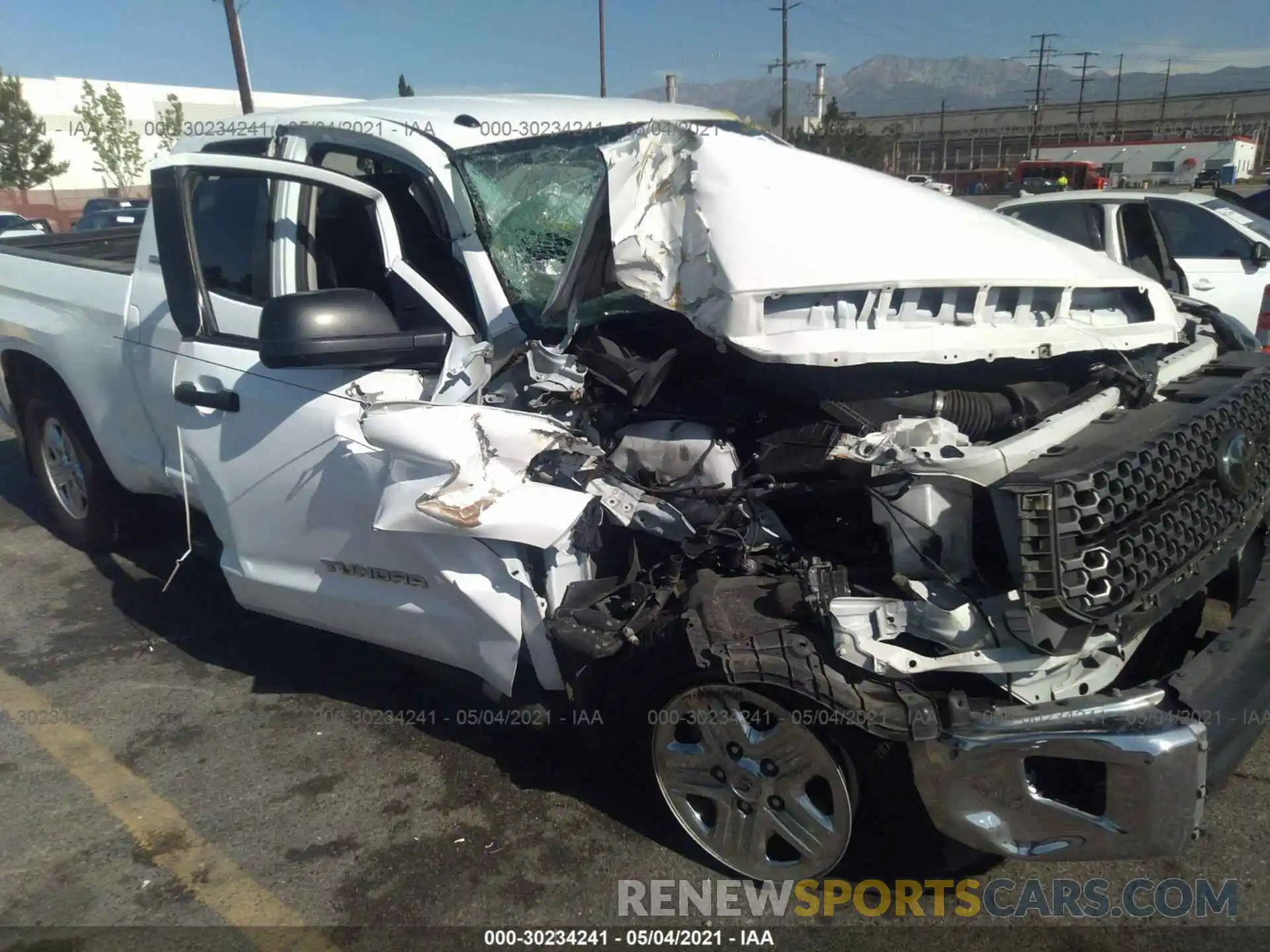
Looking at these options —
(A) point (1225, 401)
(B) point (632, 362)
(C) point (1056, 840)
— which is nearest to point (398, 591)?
(B) point (632, 362)

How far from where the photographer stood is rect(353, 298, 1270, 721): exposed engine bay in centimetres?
229

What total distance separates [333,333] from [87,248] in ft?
12.3

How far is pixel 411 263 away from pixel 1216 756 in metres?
2.72

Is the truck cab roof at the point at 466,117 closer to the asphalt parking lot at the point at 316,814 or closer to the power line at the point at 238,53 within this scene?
the asphalt parking lot at the point at 316,814

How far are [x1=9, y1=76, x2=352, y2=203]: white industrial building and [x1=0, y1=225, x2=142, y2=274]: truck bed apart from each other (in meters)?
39.2

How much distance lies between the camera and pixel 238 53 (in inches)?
811

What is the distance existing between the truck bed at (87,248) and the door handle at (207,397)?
111 centimetres

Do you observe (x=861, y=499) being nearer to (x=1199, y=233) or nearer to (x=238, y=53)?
(x=1199, y=233)

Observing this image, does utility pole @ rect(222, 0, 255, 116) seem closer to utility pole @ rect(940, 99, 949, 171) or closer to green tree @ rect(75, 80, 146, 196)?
green tree @ rect(75, 80, 146, 196)

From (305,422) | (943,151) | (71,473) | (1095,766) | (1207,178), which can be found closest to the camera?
(1095,766)

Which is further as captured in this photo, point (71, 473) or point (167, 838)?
point (71, 473)

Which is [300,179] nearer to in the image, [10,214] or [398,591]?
[398,591]

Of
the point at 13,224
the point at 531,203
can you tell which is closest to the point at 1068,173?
the point at 13,224

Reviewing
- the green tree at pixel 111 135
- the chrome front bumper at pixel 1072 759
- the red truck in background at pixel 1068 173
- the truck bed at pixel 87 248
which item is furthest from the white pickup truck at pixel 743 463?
the green tree at pixel 111 135
